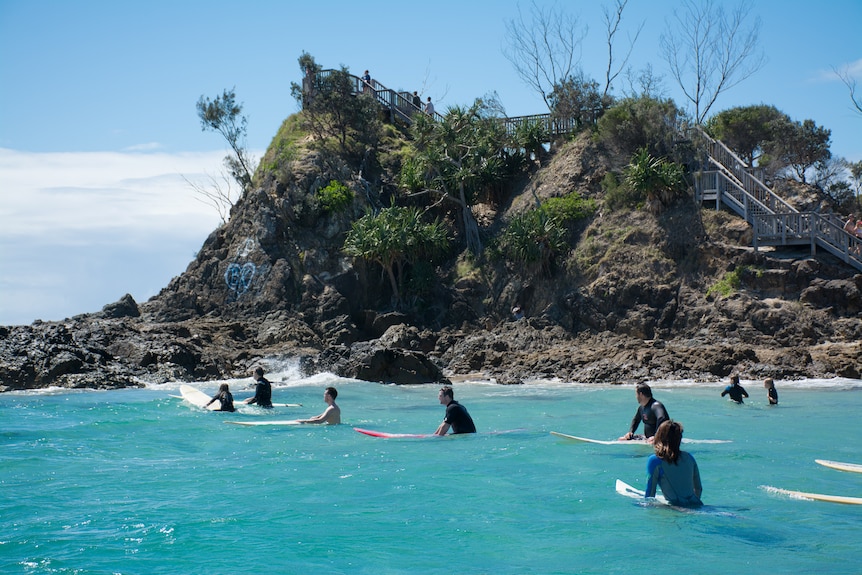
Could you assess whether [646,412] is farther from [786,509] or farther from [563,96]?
[563,96]

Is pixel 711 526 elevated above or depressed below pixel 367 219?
below

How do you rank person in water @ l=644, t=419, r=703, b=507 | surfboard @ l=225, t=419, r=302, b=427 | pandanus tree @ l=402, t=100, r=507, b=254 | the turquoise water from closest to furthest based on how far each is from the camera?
the turquoise water < person in water @ l=644, t=419, r=703, b=507 < surfboard @ l=225, t=419, r=302, b=427 < pandanus tree @ l=402, t=100, r=507, b=254

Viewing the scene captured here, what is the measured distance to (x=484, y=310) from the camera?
121ft

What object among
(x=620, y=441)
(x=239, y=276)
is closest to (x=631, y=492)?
(x=620, y=441)

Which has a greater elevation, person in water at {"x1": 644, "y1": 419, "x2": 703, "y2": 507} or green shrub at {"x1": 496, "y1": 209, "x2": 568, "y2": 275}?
green shrub at {"x1": 496, "y1": 209, "x2": 568, "y2": 275}

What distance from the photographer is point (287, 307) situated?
36750mm

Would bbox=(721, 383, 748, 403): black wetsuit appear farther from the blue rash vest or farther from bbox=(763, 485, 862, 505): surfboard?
the blue rash vest

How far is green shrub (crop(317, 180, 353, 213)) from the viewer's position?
3984 centimetres

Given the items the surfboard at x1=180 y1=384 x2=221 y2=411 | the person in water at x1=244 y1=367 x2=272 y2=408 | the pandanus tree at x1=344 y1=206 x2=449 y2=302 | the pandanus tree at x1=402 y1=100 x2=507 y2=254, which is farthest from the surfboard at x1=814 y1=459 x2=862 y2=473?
the pandanus tree at x1=402 y1=100 x2=507 y2=254

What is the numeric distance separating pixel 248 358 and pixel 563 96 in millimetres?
19206

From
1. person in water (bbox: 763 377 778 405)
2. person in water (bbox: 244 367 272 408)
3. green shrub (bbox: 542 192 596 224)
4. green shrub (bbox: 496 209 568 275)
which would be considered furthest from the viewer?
green shrub (bbox: 542 192 596 224)

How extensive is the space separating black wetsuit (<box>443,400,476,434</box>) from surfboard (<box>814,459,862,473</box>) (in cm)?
601

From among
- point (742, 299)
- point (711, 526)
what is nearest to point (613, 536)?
point (711, 526)

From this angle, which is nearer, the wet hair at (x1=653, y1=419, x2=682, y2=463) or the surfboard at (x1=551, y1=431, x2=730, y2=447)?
the wet hair at (x1=653, y1=419, x2=682, y2=463)
